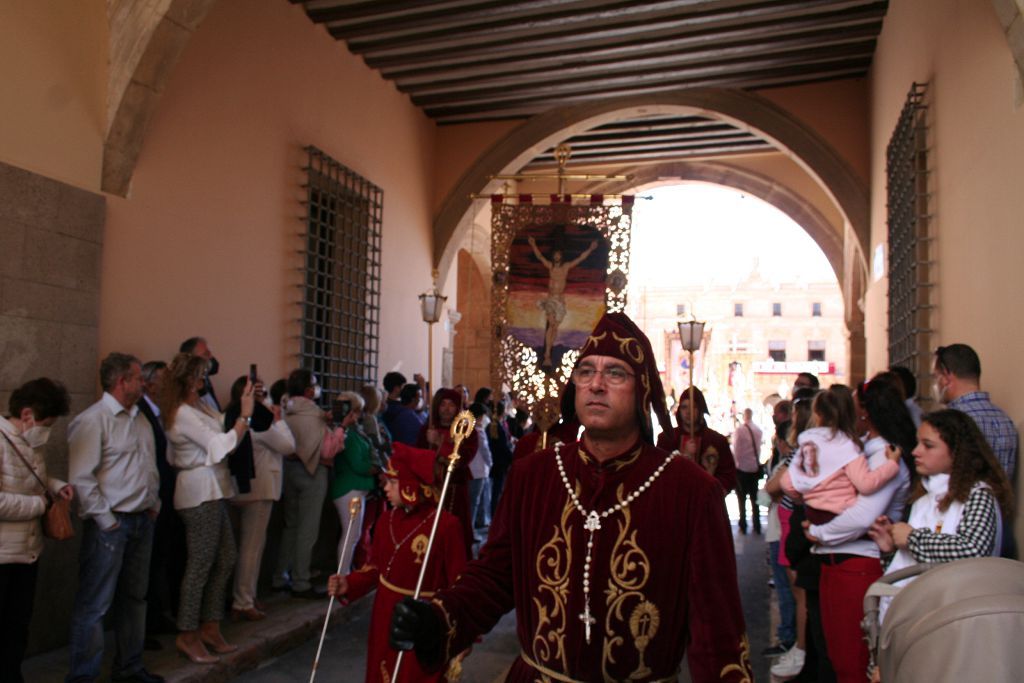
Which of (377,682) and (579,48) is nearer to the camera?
(377,682)

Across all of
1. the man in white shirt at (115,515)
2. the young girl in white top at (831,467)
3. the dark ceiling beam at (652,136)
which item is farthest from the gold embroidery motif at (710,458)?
Answer: the dark ceiling beam at (652,136)

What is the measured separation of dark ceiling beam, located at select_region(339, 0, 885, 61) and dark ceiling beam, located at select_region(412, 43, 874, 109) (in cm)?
99

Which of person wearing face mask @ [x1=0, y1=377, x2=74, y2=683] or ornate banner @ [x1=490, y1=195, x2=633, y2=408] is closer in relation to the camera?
person wearing face mask @ [x1=0, y1=377, x2=74, y2=683]

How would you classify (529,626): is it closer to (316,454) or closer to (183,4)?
(316,454)

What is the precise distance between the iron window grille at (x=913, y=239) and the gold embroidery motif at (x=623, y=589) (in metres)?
4.90

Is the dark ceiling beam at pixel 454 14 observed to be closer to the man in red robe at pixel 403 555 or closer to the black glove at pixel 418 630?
the man in red robe at pixel 403 555

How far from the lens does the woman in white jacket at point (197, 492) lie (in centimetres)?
491

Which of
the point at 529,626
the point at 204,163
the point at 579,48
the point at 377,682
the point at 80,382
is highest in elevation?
the point at 579,48

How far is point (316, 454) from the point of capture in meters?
6.65

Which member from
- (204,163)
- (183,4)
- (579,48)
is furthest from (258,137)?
(579,48)

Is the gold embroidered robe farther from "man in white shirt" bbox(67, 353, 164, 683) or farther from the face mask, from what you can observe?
"man in white shirt" bbox(67, 353, 164, 683)

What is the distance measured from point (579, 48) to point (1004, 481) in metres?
6.78

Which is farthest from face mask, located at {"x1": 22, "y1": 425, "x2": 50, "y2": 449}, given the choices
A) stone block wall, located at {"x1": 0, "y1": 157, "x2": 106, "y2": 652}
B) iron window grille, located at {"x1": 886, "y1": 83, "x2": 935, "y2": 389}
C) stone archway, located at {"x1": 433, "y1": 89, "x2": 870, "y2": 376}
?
stone archway, located at {"x1": 433, "y1": 89, "x2": 870, "y2": 376}

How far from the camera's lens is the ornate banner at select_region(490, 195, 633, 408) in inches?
260
